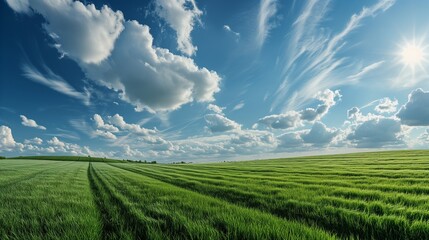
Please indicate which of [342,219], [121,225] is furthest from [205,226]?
[342,219]

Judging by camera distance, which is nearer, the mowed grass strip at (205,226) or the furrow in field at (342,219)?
the mowed grass strip at (205,226)

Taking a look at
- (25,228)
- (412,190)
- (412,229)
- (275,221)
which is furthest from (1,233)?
(412,190)

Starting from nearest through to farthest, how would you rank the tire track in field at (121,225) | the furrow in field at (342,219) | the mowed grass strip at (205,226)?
the mowed grass strip at (205,226), the furrow in field at (342,219), the tire track in field at (121,225)

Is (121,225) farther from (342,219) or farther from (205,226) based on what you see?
(342,219)

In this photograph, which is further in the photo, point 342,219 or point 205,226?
point 342,219

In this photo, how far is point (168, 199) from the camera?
31.4 feet

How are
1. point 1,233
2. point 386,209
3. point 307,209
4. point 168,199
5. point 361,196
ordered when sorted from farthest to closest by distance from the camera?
point 168,199 → point 361,196 → point 307,209 → point 386,209 → point 1,233

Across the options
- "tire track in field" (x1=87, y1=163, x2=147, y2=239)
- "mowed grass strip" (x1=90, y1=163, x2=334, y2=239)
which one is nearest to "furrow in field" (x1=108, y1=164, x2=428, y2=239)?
"mowed grass strip" (x1=90, y1=163, x2=334, y2=239)

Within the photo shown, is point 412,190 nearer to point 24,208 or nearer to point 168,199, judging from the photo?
point 168,199

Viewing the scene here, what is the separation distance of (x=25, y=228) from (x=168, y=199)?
188 inches

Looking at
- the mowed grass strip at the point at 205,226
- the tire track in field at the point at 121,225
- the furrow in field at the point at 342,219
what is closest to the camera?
the mowed grass strip at the point at 205,226

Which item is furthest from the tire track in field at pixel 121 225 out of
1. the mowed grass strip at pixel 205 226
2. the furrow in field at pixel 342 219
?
the furrow in field at pixel 342 219

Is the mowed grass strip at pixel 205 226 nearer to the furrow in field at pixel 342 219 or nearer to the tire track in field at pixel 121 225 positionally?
the tire track in field at pixel 121 225

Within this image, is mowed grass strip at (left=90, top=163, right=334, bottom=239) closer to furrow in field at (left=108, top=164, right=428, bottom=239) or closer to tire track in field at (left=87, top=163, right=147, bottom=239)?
tire track in field at (left=87, top=163, right=147, bottom=239)
